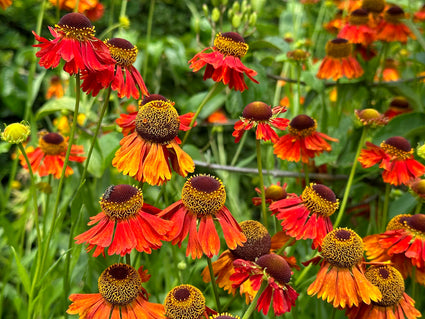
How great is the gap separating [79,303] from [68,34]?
402 millimetres

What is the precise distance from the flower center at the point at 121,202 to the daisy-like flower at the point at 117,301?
3.1 inches

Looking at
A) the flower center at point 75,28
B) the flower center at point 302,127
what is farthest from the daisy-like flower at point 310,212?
the flower center at point 75,28

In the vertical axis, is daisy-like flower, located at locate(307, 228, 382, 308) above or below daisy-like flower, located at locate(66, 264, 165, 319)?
above

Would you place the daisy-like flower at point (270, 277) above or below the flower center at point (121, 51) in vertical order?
below

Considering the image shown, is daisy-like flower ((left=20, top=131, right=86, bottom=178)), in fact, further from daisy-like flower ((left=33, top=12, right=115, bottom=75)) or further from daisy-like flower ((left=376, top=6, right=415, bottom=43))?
daisy-like flower ((left=376, top=6, right=415, bottom=43))

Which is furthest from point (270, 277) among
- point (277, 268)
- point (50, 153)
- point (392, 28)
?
point (392, 28)

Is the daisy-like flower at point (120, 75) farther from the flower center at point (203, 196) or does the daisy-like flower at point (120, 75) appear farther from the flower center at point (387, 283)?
the flower center at point (387, 283)

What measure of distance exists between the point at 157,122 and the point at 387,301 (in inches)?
17.4

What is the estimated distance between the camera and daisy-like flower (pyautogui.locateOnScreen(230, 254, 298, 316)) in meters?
0.65

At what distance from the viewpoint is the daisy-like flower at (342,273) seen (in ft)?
2.22

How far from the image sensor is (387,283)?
2.37 feet

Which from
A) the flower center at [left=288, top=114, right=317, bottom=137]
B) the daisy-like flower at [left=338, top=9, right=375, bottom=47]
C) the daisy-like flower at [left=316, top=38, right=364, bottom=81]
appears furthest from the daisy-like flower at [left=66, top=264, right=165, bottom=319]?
the daisy-like flower at [left=338, top=9, right=375, bottom=47]

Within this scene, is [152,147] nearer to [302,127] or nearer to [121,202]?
[121,202]

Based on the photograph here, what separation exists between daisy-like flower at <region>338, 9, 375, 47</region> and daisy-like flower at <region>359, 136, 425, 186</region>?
485mm
